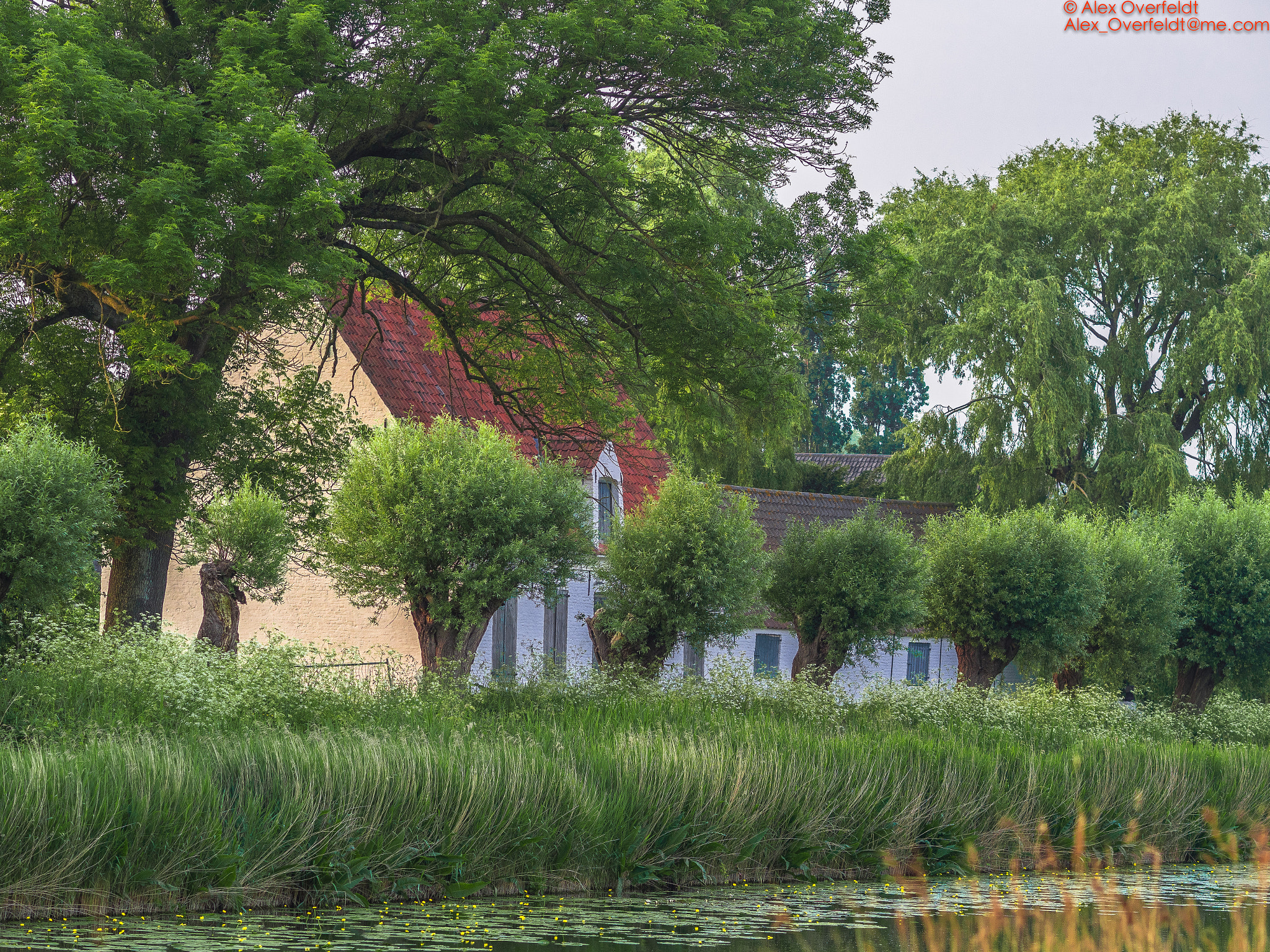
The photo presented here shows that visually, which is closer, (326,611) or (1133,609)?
(326,611)

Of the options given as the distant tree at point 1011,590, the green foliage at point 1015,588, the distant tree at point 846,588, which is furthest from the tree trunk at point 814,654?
the distant tree at point 1011,590

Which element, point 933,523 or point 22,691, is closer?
point 22,691

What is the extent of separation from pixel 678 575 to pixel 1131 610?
12.0 meters

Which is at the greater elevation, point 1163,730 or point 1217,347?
point 1217,347

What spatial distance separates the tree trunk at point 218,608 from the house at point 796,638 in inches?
442

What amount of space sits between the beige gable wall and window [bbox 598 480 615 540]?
201 inches

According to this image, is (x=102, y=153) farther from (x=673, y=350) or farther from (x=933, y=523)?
(x=933, y=523)

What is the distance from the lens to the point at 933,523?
1196 inches

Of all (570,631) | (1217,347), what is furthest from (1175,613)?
(570,631)

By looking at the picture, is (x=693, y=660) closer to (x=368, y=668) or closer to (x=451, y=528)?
(x=368, y=668)

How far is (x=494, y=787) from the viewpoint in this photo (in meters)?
11.1

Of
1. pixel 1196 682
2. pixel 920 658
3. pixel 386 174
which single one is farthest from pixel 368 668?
pixel 1196 682

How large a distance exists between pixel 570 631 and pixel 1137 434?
1656cm

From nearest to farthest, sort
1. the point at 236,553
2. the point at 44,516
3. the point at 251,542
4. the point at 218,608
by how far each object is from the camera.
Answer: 1. the point at 44,516
2. the point at 218,608
3. the point at 236,553
4. the point at 251,542
